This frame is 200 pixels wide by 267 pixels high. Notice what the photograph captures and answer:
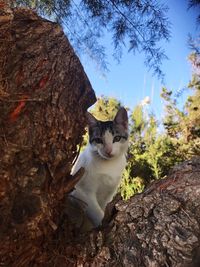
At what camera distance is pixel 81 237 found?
1787 mm

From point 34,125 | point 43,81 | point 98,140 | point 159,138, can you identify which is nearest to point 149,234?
point 34,125

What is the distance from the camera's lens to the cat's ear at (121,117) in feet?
9.50

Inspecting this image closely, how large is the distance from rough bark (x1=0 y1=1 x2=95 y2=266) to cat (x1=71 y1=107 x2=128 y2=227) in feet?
2.38

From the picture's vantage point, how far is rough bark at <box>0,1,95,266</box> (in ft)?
5.11

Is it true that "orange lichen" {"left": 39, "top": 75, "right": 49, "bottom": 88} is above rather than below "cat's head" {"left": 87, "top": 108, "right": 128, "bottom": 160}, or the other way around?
above

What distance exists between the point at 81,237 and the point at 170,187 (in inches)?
18.0

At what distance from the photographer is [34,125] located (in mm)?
1648

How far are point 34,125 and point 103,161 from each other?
112cm

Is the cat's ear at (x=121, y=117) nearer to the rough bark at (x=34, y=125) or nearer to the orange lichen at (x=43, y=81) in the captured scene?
A: the rough bark at (x=34, y=125)

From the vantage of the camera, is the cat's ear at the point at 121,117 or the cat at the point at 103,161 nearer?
the cat at the point at 103,161

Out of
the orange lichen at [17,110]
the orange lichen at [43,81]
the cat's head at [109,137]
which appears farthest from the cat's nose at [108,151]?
the orange lichen at [17,110]

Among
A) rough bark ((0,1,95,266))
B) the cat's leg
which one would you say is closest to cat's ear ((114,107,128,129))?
the cat's leg

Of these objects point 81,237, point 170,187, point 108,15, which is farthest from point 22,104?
point 108,15

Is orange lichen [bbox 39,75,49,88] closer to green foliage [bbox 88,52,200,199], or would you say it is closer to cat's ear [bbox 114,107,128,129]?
cat's ear [bbox 114,107,128,129]
